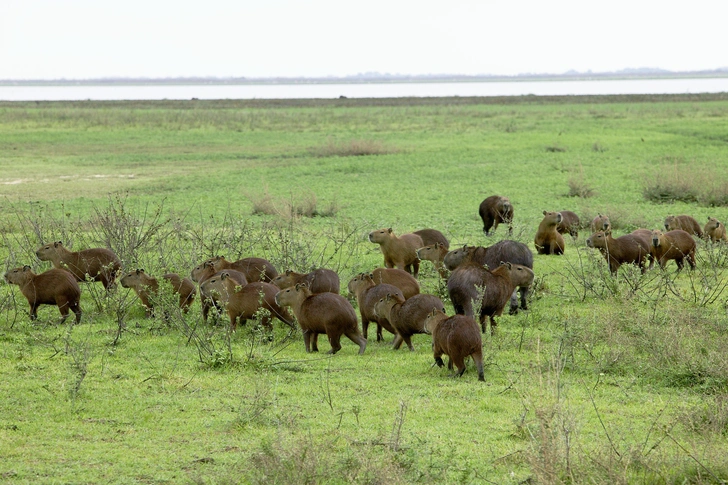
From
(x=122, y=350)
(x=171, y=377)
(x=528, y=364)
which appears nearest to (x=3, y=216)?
(x=122, y=350)

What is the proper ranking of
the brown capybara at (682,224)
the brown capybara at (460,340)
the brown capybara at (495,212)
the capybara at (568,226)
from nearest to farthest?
the brown capybara at (460,340), the brown capybara at (682,224), the capybara at (568,226), the brown capybara at (495,212)

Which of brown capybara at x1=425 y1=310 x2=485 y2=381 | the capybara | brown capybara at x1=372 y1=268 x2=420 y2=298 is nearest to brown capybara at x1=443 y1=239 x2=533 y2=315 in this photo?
brown capybara at x1=372 y1=268 x2=420 y2=298

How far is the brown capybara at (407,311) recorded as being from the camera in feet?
25.1

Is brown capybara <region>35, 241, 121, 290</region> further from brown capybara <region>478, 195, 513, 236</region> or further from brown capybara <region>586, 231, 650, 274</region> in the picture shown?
brown capybara <region>478, 195, 513, 236</region>

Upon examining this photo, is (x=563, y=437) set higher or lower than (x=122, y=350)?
higher

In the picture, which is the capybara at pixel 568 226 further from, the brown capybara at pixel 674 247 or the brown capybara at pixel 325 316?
the brown capybara at pixel 325 316

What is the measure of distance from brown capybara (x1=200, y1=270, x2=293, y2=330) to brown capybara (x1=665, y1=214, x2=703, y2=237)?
21.7 feet

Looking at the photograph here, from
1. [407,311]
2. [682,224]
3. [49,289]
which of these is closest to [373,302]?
[407,311]

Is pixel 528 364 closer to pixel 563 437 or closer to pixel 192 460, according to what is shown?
pixel 563 437

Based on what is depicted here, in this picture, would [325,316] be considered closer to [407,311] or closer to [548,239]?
[407,311]

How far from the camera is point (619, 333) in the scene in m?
7.91

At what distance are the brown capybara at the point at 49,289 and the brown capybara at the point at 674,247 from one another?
6.97 meters

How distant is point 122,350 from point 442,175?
1505cm

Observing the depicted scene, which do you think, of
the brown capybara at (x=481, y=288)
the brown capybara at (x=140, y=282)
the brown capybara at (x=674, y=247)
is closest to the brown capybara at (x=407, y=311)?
the brown capybara at (x=481, y=288)
